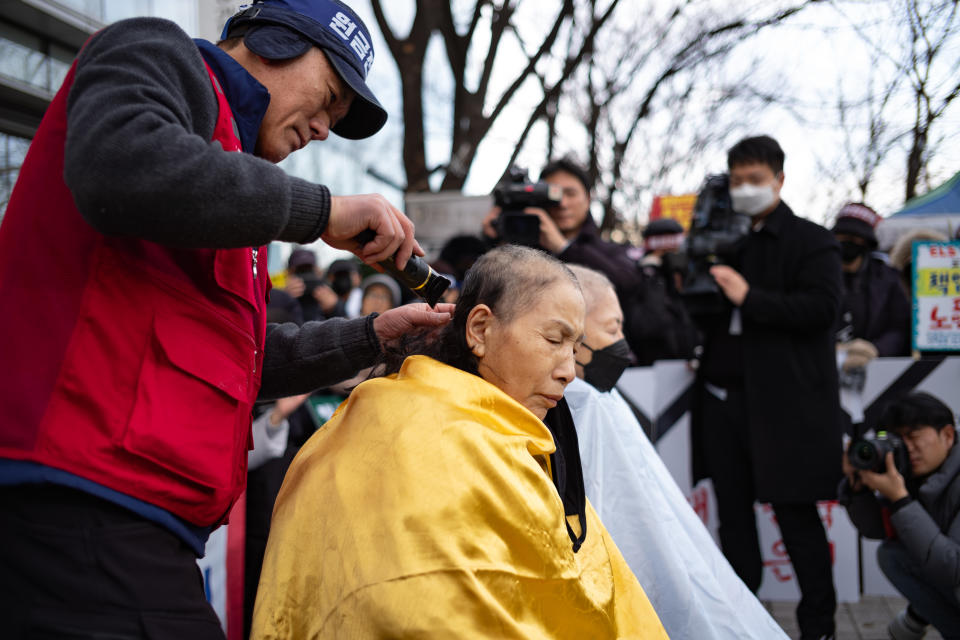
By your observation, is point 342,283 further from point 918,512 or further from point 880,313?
point 918,512

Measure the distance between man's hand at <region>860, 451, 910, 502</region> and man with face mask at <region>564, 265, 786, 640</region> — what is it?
44.6 inches

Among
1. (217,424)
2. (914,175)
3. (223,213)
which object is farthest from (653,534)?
(914,175)

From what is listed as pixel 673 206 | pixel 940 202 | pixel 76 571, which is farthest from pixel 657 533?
pixel 673 206

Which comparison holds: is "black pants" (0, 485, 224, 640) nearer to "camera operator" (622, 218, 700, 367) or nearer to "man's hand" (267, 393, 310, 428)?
"man's hand" (267, 393, 310, 428)

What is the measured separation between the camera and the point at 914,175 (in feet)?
40.9

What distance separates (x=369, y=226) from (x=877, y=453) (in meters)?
2.81

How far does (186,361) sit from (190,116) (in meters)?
0.41

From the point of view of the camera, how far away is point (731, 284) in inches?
152

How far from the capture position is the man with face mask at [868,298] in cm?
546

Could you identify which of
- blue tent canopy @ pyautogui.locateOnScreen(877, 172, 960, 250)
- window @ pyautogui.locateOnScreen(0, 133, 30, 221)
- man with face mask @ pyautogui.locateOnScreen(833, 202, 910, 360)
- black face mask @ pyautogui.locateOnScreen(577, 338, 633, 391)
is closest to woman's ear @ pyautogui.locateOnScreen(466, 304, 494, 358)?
black face mask @ pyautogui.locateOnScreen(577, 338, 633, 391)

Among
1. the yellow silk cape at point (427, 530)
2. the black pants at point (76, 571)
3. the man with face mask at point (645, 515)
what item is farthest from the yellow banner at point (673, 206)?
the black pants at point (76, 571)

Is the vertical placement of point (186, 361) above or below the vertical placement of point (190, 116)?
below

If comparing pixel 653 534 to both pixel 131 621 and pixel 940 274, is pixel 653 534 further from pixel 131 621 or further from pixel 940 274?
pixel 940 274

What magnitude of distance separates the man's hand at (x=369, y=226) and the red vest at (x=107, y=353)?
8.7 inches
